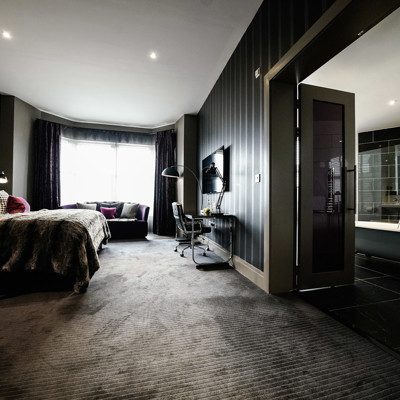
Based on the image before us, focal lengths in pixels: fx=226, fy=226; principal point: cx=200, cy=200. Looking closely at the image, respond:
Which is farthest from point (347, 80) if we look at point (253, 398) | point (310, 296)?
point (253, 398)

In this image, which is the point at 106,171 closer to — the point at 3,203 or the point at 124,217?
the point at 124,217

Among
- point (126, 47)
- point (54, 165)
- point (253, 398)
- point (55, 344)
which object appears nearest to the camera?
point (253, 398)

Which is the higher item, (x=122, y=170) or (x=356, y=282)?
(x=122, y=170)

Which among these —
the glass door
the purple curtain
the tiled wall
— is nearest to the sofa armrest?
the purple curtain

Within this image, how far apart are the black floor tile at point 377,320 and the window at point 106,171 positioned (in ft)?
17.4

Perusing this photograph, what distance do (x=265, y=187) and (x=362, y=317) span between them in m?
1.27

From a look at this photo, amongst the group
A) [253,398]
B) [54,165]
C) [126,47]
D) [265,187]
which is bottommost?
[253,398]

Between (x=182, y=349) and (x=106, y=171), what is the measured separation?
5575 millimetres

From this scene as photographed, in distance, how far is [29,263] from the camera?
2.17m

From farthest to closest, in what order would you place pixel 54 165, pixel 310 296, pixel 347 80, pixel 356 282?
pixel 54 165 → pixel 347 80 → pixel 356 282 → pixel 310 296

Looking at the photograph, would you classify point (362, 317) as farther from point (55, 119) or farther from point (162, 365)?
point (55, 119)

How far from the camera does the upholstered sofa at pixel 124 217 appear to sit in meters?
5.22

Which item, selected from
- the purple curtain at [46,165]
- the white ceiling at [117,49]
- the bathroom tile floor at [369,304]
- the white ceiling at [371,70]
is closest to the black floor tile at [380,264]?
the bathroom tile floor at [369,304]

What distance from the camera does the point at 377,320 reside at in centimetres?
167
